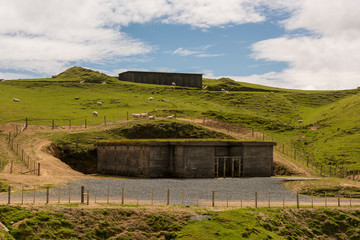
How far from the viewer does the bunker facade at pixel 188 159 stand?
6034 cm

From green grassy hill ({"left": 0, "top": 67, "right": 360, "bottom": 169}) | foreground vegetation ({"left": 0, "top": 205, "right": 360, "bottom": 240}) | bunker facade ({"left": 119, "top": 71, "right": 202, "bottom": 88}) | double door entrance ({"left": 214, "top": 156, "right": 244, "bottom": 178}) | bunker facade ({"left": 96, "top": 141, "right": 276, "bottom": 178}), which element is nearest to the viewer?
foreground vegetation ({"left": 0, "top": 205, "right": 360, "bottom": 240})

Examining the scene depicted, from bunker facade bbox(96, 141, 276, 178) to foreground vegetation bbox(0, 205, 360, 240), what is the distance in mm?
22352

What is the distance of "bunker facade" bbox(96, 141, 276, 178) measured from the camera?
6034 centimetres

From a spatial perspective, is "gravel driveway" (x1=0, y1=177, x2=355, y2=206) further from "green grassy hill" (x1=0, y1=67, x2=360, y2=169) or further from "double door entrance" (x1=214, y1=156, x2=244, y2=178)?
"green grassy hill" (x1=0, y1=67, x2=360, y2=169)

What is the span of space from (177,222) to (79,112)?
229 feet

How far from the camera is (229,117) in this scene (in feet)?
336

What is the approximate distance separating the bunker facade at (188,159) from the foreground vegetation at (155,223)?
73.3 feet

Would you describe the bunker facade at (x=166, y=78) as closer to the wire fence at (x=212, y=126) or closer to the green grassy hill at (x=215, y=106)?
the green grassy hill at (x=215, y=106)

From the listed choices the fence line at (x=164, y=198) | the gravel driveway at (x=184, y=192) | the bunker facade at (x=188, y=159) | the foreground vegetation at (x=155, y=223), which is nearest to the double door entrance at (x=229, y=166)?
the bunker facade at (x=188, y=159)

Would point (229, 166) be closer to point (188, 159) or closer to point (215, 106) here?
point (188, 159)

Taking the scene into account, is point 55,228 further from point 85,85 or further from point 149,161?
point 85,85

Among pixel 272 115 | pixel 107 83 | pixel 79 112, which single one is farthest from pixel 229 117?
pixel 107 83

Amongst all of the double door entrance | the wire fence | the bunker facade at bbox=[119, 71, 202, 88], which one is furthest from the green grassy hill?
the double door entrance

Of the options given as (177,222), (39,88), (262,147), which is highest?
(39,88)
